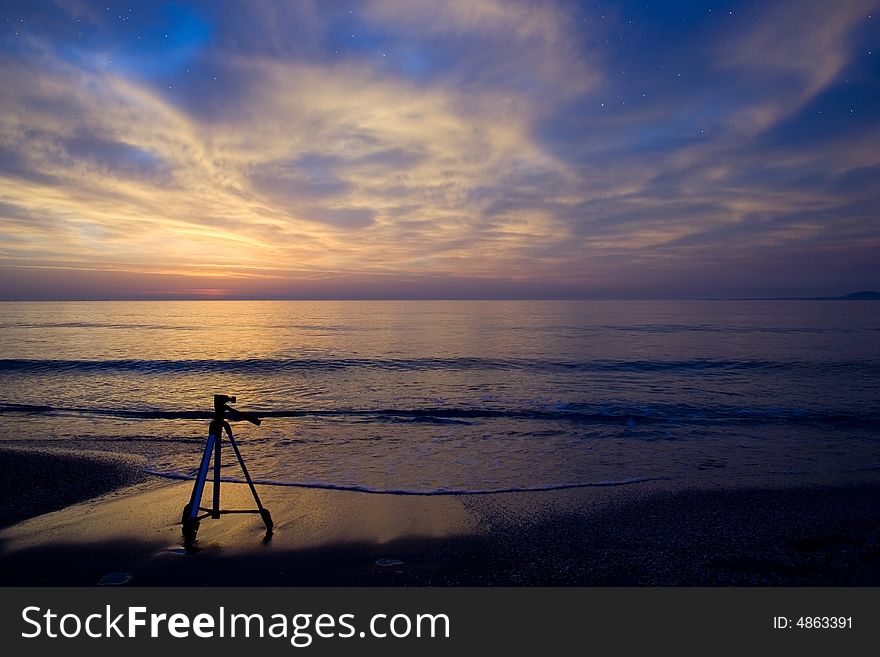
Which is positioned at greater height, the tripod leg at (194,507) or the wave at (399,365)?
the tripod leg at (194,507)

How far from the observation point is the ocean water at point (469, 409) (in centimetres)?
1105

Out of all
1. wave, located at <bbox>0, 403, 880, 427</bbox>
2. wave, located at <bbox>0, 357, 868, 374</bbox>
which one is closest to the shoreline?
wave, located at <bbox>0, 403, 880, 427</bbox>

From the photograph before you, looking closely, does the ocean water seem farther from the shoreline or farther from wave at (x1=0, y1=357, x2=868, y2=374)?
the shoreline

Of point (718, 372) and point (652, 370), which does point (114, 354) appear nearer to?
point (652, 370)

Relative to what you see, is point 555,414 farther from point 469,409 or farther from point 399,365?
point 399,365

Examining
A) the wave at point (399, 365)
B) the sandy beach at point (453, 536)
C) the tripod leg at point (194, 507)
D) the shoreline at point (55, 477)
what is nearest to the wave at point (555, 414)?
the shoreline at point (55, 477)

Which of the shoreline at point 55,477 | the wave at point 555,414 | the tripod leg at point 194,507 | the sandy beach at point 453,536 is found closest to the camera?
the sandy beach at point 453,536

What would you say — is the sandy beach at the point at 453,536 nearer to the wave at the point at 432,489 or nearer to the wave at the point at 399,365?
the wave at the point at 432,489

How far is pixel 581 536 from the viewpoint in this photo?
7004mm

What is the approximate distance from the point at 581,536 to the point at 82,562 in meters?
6.33

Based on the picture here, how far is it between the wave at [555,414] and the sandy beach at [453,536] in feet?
22.9

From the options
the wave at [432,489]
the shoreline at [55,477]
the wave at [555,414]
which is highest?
the shoreline at [55,477]

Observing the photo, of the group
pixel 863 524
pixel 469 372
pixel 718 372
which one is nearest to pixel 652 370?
pixel 718 372

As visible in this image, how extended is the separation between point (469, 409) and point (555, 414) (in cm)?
305
